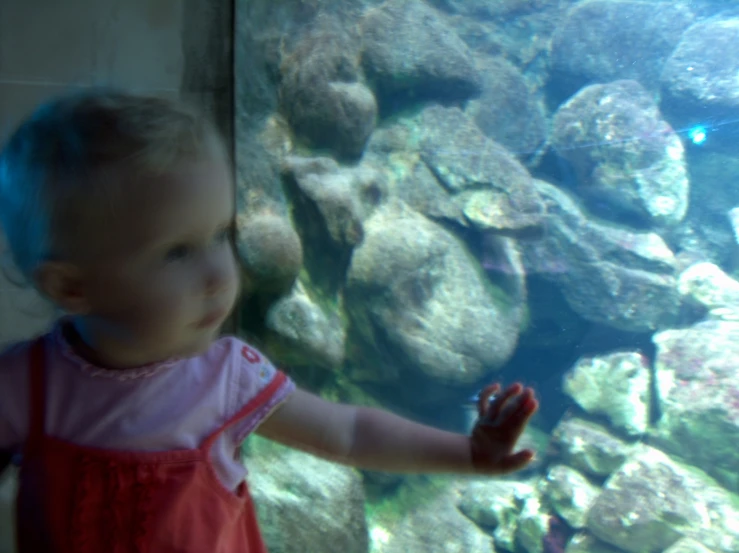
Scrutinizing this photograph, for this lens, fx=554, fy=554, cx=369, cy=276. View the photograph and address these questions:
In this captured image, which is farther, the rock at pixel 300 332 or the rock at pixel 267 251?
the rock at pixel 300 332

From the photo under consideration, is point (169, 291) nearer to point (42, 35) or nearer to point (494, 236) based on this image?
point (42, 35)

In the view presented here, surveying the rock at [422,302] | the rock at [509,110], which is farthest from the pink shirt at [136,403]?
the rock at [509,110]

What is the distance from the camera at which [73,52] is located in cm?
127

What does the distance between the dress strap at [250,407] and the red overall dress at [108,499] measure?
2 centimetres

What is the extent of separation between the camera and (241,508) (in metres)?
0.73

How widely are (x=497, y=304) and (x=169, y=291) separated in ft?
19.0

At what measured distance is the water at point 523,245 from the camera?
3711 millimetres

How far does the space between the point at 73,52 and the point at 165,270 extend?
92cm

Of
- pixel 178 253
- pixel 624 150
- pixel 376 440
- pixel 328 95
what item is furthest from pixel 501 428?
pixel 624 150

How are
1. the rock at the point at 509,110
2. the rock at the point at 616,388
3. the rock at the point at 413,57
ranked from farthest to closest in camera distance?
the rock at the point at 509,110 < the rock at the point at 616,388 < the rock at the point at 413,57

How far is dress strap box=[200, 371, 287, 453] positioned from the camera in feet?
2.27

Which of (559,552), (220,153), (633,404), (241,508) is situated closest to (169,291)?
(220,153)

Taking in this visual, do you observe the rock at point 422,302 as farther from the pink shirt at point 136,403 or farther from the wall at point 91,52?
the pink shirt at point 136,403

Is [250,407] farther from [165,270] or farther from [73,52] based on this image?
[73,52]
